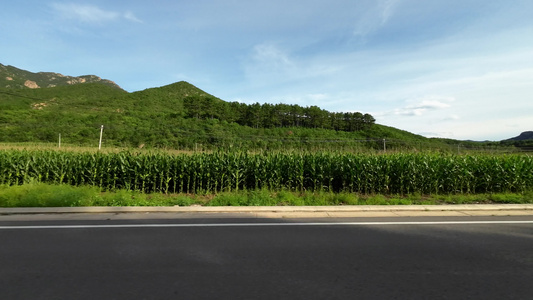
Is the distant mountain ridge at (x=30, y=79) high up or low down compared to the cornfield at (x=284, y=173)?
up

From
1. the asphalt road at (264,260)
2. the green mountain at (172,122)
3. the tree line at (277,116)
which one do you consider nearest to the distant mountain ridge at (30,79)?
the green mountain at (172,122)

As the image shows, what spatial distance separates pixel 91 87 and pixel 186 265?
108m

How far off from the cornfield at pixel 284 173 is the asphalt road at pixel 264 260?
5.20 meters

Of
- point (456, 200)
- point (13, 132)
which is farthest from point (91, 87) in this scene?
point (456, 200)

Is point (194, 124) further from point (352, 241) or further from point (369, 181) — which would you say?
point (352, 241)

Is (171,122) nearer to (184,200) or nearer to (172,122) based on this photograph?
(172,122)

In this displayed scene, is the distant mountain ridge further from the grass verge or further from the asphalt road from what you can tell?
the asphalt road

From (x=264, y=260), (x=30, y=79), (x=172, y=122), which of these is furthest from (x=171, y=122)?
(x=30, y=79)

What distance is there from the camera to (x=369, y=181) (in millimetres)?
11977

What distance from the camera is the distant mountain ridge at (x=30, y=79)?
116m

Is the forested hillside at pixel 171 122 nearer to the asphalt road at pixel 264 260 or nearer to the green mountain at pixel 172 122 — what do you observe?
the green mountain at pixel 172 122

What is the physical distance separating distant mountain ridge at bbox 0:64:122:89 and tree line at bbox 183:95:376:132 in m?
75.7

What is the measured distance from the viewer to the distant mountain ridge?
116m

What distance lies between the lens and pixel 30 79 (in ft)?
486
